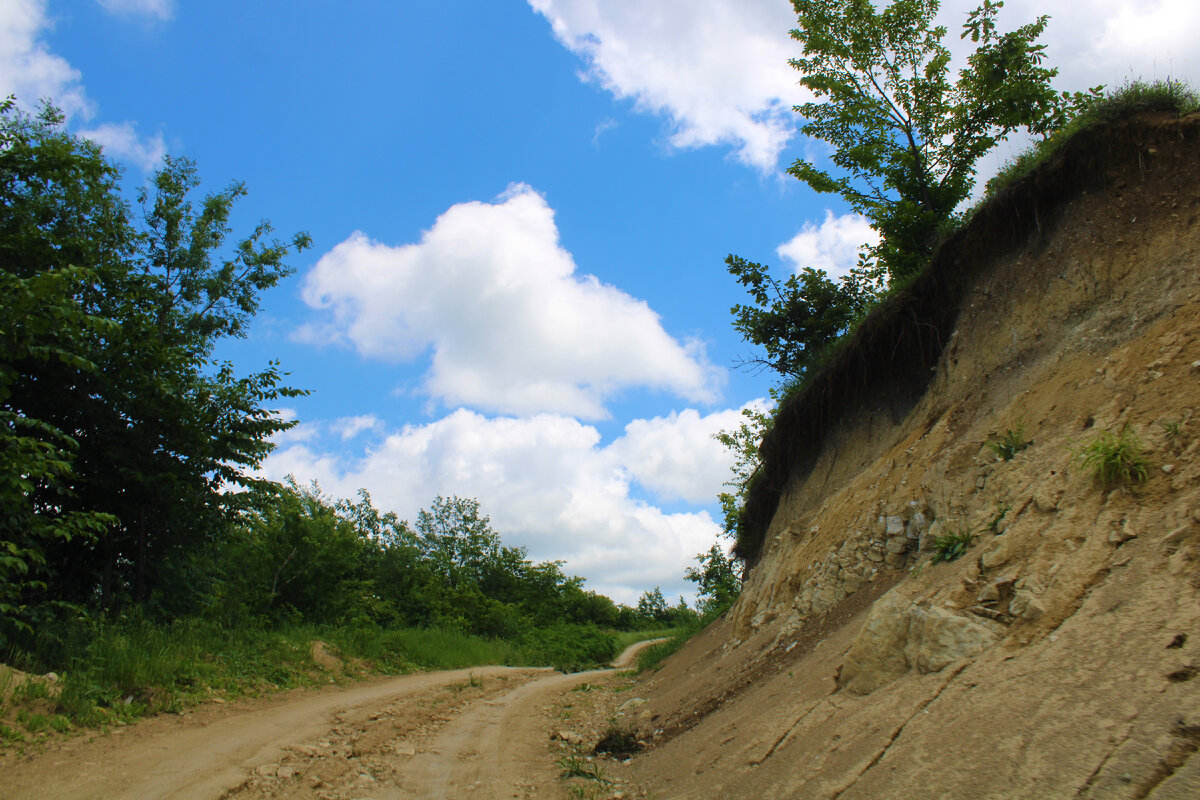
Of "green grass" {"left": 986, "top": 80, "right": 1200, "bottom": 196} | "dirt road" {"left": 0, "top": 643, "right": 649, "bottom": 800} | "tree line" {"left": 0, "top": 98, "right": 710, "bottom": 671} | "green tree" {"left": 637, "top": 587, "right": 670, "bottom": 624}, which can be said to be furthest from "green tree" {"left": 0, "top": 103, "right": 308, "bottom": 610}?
"green tree" {"left": 637, "top": 587, "right": 670, "bottom": 624}

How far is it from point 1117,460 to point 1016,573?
1184mm

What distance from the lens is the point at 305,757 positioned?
6.39 metres

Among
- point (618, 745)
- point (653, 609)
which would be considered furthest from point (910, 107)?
point (653, 609)

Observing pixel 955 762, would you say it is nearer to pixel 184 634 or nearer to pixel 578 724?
pixel 578 724

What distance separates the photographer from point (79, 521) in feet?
28.7

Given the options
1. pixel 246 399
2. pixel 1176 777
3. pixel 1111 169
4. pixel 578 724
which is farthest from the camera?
pixel 246 399

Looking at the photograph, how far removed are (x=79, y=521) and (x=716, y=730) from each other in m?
8.65

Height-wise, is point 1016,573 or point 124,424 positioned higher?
point 124,424

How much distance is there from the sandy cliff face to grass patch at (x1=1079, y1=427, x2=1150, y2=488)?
93 millimetres

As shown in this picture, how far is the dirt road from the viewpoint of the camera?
211 inches

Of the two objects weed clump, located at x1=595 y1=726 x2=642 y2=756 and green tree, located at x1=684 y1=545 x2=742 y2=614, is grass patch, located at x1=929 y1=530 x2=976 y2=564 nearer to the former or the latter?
weed clump, located at x1=595 y1=726 x2=642 y2=756

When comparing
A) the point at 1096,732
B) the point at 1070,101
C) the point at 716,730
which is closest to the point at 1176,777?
the point at 1096,732

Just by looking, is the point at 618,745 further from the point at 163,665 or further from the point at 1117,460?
the point at 163,665

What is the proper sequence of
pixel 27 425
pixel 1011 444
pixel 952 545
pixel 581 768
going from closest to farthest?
1. pixel 952 545
2. pixel 581 768
3. pixel 1011 444
4. pixel 27 425
